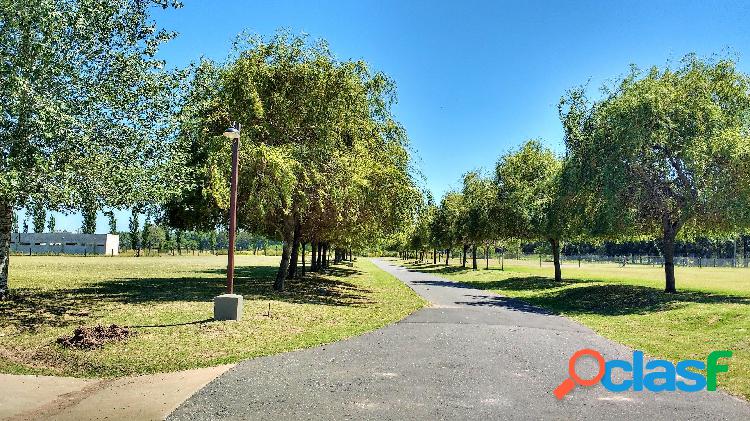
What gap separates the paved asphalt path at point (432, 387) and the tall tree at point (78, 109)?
334 inches

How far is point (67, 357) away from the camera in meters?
11.0

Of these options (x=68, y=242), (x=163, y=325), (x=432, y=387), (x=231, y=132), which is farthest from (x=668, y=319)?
(x=68, y=242)

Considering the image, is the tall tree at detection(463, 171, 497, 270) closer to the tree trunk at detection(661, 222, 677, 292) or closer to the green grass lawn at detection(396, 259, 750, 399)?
the green grass lawn at detection(396, 259, 750, 399)

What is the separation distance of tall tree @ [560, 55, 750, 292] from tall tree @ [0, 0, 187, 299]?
58.4 ft

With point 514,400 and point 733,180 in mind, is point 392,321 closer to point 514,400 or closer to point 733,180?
point 514,400

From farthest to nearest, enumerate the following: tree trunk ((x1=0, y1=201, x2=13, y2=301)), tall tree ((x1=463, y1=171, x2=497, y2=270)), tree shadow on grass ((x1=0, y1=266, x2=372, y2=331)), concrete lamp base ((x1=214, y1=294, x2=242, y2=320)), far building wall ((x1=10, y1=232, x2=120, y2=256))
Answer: far building wall ((x1=10, y1=232, x2=120, y2=256)) < tall tree ((x1=463, y1=171, x2=497, y2=270)) < tree trunk ((x1=0, y1=201, x2=13, y2=301)) < concrete lamp base ((x1=214, y1=294, x2=242, y2=320)) < tree shadow on grass ((x1=0, y1=266, x2=372, y2=331))

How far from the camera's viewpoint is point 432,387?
8703mm

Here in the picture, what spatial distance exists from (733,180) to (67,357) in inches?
917

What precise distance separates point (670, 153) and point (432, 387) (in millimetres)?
19183

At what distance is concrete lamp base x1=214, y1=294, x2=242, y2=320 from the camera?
1510 cm

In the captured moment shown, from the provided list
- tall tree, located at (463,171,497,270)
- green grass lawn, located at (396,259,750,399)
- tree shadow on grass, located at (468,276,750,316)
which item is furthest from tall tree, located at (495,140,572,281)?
green grass lawn, located at (396,259,750,399)

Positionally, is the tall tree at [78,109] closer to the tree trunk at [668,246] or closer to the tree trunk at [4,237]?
the tree trunk at [4,237]

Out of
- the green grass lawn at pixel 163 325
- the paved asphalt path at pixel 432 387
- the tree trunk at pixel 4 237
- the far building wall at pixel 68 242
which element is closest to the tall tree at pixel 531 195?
the green grass lawn at pixel 163 325

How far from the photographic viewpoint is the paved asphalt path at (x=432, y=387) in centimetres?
741
